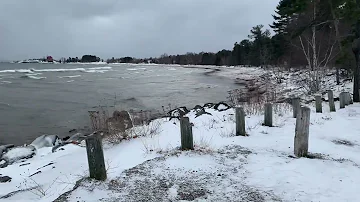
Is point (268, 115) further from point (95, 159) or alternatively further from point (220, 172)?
point (95, 159)

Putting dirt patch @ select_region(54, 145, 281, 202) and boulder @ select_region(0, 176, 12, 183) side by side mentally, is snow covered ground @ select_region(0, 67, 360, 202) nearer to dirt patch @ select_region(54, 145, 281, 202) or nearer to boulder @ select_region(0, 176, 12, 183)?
dirt patch @ select_region(54, 145, 281, 202)

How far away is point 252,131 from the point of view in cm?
777

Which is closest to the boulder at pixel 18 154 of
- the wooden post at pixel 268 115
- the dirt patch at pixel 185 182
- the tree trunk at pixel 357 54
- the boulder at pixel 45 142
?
the boulder at pixel 45 142

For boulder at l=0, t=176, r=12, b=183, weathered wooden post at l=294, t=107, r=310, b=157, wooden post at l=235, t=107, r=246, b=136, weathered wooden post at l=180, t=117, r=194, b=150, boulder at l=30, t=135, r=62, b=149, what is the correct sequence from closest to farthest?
weathered wooden post at l=294, t=107, r=310, b=157
weathered wooden post at l=180, t=117, r=194, b=150
boulder at l=0, t=176, r=12, b=183
wooden post at l=235, t=107, r=246, b=136
boulder at l=30, t=135, r=62, b=149

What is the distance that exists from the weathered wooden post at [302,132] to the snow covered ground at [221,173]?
0.22 metres

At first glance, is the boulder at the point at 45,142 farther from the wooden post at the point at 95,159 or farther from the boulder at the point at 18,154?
the wooden post at the point at 95,159

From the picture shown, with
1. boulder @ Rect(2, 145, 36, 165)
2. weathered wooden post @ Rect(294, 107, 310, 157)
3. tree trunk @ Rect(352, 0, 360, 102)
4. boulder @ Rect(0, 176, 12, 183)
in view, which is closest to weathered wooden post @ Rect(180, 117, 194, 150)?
weathered wooden post @ Rect(294, 107, 310, 157)

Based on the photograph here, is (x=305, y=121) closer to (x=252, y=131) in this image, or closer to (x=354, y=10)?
(x=252, y=131)

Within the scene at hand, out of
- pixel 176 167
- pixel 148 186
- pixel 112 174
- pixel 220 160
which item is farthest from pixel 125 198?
pixel 220 160

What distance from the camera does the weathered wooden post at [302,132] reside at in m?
5.38

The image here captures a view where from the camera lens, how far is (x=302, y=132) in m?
5.39

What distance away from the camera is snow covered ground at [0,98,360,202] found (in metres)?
4.13

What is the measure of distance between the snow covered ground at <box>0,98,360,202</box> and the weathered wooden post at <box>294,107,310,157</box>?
0.22 m

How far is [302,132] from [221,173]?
6.00ft
